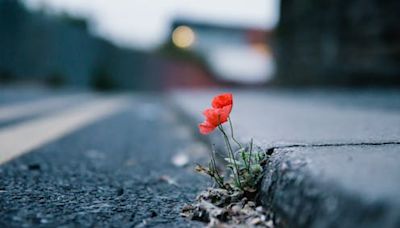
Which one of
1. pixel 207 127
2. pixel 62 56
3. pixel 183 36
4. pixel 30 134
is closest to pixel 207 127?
pixel 207 127

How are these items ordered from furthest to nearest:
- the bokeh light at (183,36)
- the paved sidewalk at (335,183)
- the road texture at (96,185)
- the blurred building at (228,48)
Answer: the bokeh light at (183,36)
the blurred building at (228,48)
the road texture at (96,185)
the paved sidewalk at (335,183)

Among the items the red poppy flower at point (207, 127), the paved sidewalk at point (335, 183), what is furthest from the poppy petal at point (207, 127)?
the paved sidewalk at point (335, 183)

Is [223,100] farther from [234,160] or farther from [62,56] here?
[62,56]

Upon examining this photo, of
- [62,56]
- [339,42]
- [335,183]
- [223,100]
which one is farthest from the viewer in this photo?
[62,56]

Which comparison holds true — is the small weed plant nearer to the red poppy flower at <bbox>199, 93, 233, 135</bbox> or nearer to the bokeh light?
the red poppy flower at <bbox>199, 93, 233, 135</bbox>

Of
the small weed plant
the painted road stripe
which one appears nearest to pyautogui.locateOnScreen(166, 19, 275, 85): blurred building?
the painted road stripe

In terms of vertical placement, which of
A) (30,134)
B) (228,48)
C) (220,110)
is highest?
(228,48)

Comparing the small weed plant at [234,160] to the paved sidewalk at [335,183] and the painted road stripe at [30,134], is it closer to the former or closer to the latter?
the paved sidewalk at [335,183]
